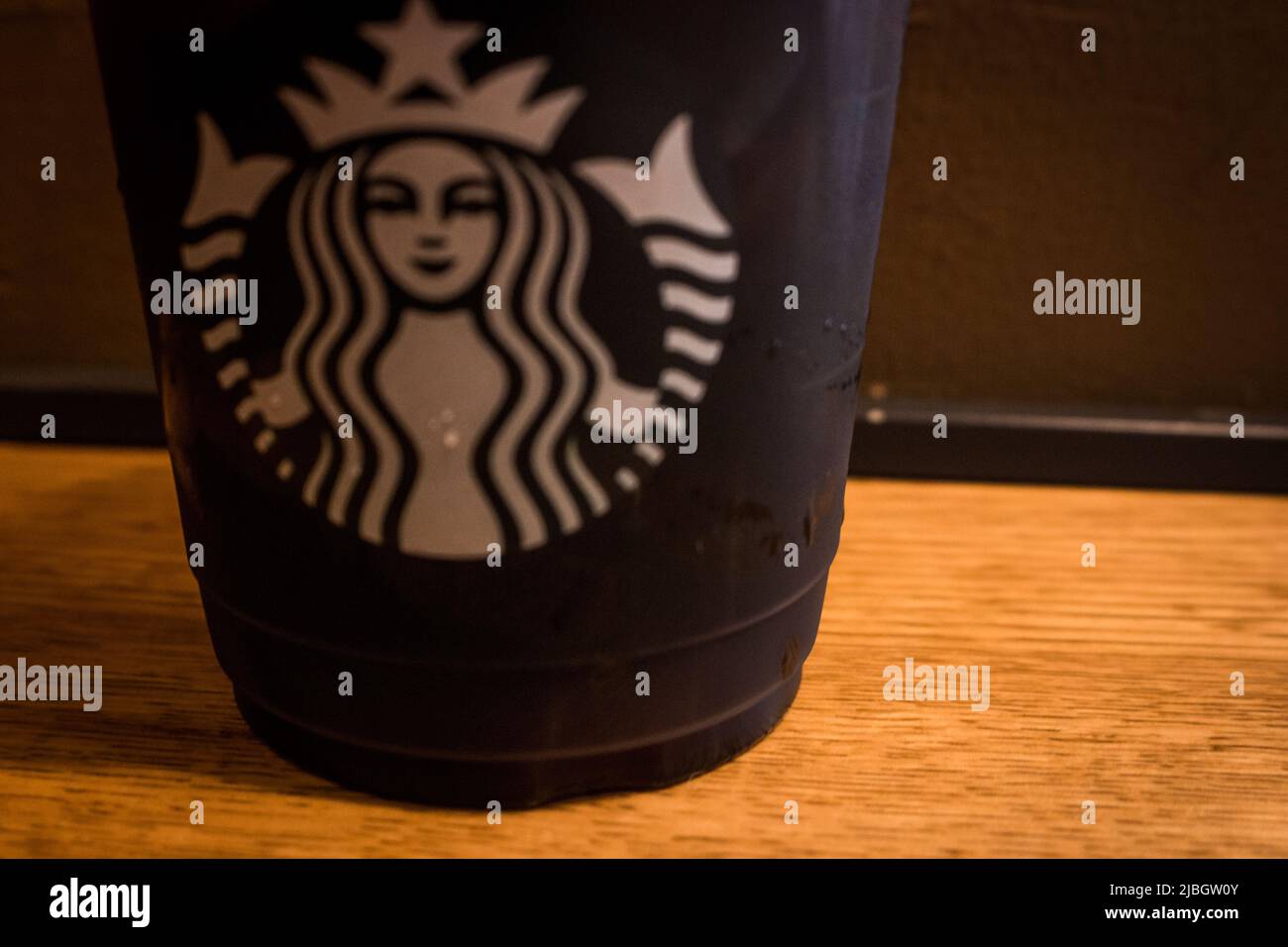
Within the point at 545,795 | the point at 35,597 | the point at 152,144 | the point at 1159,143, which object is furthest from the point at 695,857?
the point at 1159,143

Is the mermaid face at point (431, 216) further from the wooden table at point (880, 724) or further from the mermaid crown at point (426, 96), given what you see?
the wooden table at point (880, 724)

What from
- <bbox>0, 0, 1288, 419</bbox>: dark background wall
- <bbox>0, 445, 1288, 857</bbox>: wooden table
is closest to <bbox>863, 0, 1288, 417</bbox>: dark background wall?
<bbox>0, 0, 1288, 419</bbox>: dark background wall

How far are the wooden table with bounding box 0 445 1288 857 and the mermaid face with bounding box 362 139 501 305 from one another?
0.27 meters

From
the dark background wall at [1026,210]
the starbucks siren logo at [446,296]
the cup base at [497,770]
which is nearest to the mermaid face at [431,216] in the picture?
the starbucks siren logo at [446,296]

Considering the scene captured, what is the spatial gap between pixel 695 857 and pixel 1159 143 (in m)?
0.80

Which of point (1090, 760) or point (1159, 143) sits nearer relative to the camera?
point (1090, 760)

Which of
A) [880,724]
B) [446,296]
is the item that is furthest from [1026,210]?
[446,296]

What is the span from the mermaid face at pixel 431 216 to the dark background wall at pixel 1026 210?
655 millimetres

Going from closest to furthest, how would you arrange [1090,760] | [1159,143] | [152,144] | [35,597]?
[152,144], [1090,760], [35,597], [1159,143]

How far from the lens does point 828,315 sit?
0.50m

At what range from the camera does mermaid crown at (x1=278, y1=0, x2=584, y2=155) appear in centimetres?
40

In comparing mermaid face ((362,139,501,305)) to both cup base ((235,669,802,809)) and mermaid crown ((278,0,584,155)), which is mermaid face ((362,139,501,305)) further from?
cup base ((235,669,802,809))

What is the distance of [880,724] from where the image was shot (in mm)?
635

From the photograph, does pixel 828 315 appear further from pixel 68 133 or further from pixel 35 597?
pixel 68 133
